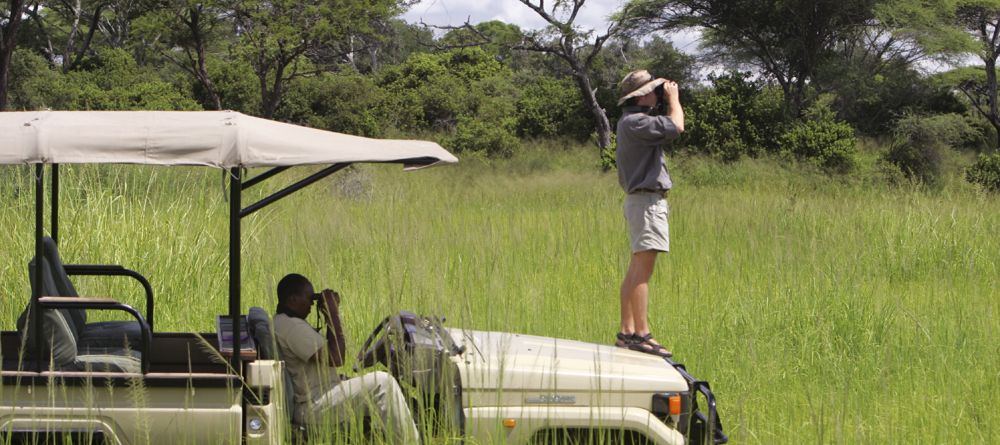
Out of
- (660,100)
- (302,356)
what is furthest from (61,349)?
(660,100)

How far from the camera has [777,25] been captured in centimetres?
2717

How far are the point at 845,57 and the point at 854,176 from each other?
228 inches

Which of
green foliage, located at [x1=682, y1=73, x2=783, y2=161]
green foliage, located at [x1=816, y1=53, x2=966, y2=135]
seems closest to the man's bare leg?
green foliage, located at [x1=682, y1=73, x2=783, y2=161]

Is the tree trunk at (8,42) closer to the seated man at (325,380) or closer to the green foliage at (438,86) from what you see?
the green foliage at (438,86)

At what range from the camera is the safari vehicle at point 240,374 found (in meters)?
3.85

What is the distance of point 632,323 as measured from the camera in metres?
6.07

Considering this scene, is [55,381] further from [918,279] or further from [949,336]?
[918,279]

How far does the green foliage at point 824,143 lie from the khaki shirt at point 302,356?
20.4 meters

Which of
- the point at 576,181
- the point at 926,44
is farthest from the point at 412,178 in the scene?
the point at 926,44

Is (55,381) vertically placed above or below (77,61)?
below

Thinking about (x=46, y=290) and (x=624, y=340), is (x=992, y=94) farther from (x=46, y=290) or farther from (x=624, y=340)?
(x=46, y=290)

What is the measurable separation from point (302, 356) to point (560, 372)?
938 millimetres

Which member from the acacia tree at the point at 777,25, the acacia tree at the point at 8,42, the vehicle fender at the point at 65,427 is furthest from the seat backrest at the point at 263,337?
the acacia tree at the point at 777,25

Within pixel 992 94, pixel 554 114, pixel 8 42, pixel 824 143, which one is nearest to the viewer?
pixel 8 42
